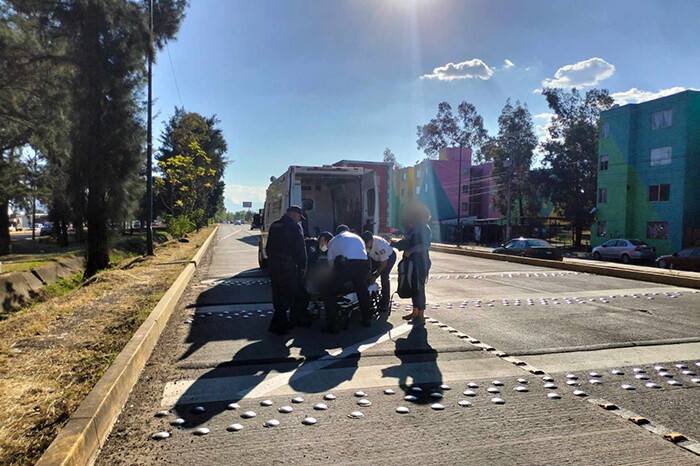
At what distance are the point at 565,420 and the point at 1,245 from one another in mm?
31276

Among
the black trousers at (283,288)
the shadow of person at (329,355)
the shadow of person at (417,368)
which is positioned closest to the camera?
the shadow of person at (417,368)

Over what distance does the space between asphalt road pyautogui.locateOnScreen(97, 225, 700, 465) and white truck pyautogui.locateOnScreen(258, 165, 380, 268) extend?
3591mm

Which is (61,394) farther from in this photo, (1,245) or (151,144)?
(1,245)

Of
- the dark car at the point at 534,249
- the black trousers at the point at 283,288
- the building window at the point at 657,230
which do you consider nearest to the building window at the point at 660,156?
the building window at the point at 657,230

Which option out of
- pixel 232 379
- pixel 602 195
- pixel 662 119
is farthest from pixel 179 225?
pixel 662 119

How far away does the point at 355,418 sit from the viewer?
12.7 feet

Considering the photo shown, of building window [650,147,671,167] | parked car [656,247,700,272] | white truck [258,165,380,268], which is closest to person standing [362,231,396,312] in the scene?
white truck [258,165,380,268]

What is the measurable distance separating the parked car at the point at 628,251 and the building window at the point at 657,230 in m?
4.31

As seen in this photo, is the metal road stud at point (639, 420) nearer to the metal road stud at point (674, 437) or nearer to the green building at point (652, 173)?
the metal road stud at point (674, 437)

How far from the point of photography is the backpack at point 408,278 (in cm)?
736

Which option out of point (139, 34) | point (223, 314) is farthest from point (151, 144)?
point (223, 314)

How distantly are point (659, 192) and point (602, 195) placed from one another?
5121mm

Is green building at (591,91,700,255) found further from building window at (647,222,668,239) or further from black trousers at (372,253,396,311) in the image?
black trousers at (372,253,396,311)

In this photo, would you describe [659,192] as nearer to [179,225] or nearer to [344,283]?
[179,225]
